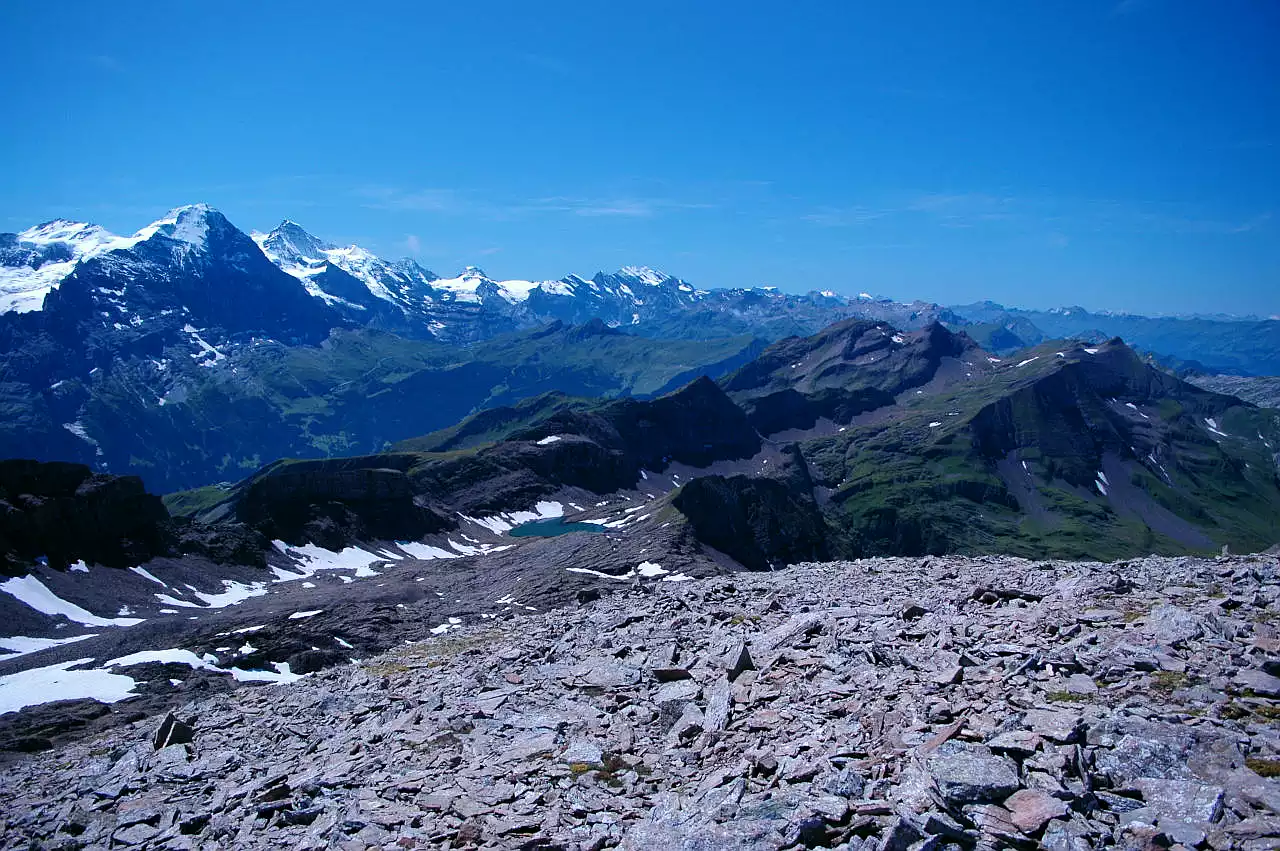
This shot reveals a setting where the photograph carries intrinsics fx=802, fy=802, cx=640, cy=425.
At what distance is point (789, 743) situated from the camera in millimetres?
18547

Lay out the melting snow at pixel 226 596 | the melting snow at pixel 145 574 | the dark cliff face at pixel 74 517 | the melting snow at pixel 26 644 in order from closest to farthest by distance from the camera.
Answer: the melting snow at pixel 26 644 → the melting snow at pixel 226 596 → the dark cliff face at pixel 74 517 → the melting snow at pixel 145 574

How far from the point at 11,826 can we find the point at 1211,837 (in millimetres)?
31643

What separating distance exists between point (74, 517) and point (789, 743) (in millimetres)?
132773

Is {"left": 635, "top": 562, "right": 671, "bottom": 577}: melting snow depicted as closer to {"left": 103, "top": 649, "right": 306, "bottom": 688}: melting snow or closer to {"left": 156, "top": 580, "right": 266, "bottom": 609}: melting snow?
{"left": 103, "top": 649, "right": 306, "bottom": 688}: melting snow

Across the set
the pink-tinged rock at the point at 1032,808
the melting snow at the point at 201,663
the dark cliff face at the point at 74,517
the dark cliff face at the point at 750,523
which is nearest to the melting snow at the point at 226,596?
the dark cliff face at the point at 74,517

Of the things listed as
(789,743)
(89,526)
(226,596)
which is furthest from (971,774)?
(89,526)

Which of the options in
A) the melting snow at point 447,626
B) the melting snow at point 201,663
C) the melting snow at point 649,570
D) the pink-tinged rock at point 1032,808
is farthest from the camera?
the melting snow at point 649,570

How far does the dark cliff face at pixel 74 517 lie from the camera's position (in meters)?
112

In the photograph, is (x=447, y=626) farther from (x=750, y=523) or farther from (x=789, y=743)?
(x=750, y=523)

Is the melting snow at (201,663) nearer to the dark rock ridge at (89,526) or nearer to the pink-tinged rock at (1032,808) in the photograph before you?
the dark rock ridge at (89,526)

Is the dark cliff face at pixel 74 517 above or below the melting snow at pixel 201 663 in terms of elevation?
above

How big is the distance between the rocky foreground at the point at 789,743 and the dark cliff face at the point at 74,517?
318 feet

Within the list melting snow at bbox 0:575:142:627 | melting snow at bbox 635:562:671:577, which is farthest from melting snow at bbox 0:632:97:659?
melting snow at bbox 635:562:671:577

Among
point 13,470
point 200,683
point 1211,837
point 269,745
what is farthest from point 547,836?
point 13,470
